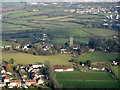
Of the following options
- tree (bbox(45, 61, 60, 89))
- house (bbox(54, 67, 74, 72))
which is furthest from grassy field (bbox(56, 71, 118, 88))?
house (bbox(54, 67, 74, 72))

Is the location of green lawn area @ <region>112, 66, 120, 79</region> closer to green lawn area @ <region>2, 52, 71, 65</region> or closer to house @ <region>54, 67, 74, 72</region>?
house @ <region>54, 67, 74, 72</region>

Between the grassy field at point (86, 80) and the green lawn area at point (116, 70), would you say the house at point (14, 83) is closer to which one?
the grassy field at point (86, 80)

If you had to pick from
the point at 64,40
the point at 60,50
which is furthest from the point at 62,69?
the point at 64,40

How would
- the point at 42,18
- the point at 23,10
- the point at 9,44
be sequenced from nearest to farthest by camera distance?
the point at 9,44
the point at 42,18
the point at 23,10

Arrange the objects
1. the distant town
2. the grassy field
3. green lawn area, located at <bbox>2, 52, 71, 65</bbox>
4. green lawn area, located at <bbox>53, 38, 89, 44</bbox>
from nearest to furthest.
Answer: the grassy field < the distant town < green lawn area, located at <bbox>2, 52, 71, 65</bbox> < green lawn area, located at <bbox>53, 38, 89, 44</bbox>

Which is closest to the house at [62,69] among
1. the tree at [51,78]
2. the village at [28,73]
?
the village at [28,73]

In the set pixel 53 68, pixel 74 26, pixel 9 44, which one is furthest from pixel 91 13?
pixel 53 68

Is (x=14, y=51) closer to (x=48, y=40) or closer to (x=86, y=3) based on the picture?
(x=48, y=40)
